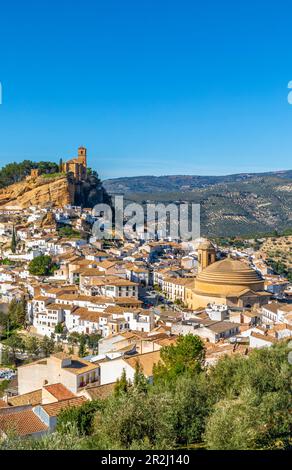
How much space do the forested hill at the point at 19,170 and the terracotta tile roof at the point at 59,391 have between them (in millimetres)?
53858

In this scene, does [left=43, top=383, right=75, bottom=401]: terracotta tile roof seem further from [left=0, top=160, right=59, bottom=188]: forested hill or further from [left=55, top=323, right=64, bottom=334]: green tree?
[left=0, top=160, right=59, bottom=188]: forested hill

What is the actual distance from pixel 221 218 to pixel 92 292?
7008 centimetres

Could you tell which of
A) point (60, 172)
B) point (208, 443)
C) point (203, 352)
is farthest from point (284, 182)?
point (208, 443)

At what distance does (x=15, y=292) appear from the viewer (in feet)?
135

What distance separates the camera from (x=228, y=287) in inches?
1540

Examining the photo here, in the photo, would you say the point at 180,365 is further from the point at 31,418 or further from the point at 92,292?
the point at 92,292

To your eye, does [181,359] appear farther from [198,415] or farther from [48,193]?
[48,193]

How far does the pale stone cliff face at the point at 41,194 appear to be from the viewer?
216 ft

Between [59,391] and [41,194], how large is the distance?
159ft

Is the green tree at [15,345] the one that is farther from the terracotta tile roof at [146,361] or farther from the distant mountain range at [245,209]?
the distant mountain range at [245,209]

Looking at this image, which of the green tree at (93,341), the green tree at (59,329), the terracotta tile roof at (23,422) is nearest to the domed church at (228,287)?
the green tree at (93,341)

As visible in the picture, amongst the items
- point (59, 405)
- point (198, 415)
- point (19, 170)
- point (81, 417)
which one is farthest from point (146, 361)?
point (19, 170)

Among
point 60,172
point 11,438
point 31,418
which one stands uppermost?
point 60,172

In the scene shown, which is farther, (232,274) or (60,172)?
(60,172)
